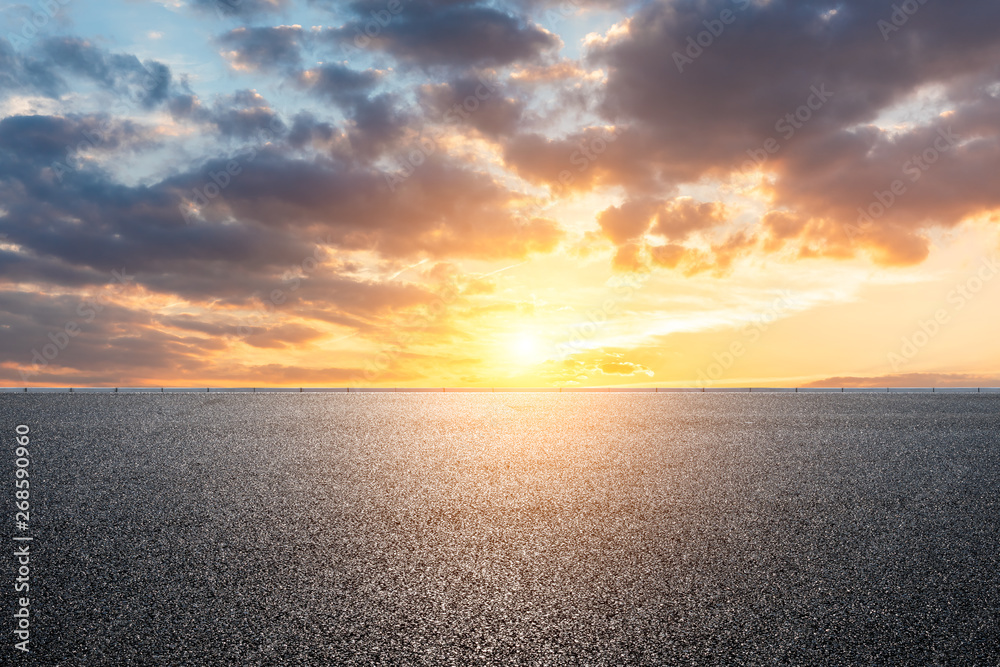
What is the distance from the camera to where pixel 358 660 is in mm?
4008

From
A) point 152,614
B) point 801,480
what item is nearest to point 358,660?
point 152,614

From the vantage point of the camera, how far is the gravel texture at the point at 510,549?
14.1 ft

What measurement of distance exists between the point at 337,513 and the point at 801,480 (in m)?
6.51

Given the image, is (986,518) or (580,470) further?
(580,470)

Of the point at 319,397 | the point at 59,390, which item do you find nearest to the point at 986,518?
the point at 319,397

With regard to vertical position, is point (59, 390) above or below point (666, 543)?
above

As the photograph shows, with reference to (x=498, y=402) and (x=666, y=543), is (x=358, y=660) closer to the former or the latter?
(x=666, y=543)

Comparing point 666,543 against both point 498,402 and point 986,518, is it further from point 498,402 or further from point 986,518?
point 498,402

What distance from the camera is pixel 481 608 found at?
4672 mm

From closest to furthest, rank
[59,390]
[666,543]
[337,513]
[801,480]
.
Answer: [666,543], [337,513], [801,480], [59,390]

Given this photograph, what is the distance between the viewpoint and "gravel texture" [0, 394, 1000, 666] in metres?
4.29

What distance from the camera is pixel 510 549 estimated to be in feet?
19.2

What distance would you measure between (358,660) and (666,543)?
10.9ft

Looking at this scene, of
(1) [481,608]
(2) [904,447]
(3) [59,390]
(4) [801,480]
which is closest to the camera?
(1) [481,608]
